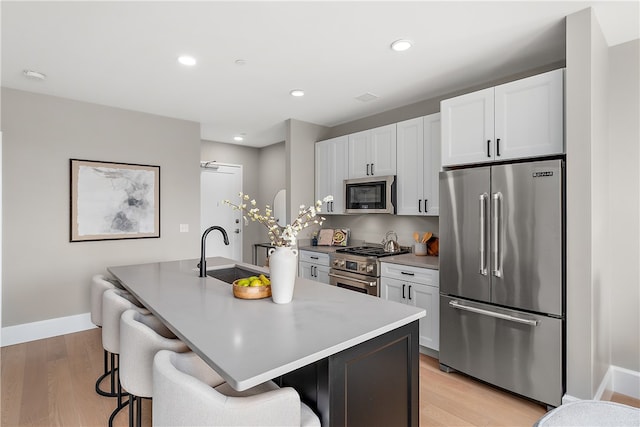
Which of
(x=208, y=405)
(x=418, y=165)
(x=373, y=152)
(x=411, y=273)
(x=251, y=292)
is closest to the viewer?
(x=208, y=405)

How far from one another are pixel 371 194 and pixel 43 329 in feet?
12.5

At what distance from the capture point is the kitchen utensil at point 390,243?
3.85m

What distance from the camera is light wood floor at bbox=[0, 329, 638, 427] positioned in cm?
218

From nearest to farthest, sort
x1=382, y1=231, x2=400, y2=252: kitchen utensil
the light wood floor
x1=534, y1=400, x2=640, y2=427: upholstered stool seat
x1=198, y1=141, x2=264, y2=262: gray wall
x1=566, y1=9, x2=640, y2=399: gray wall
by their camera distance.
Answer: x1=534, y1=400, x2=640, y2=427: upholstered stool seat → x1=566, y1=9, x2=640, y2=399: gray wall → the light wood floor → x1=382, y1=231, x2=400, y2=252: kitchen utensil → x1=198, y1=141, x2=264, y2=262: gray wall

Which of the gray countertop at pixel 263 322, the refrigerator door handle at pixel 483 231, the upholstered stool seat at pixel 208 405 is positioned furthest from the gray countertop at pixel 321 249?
the upholstered stool seat at pixel 208 405

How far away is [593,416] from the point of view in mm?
866

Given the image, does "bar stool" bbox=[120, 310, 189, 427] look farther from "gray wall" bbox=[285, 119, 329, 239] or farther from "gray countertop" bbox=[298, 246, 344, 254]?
"gray wall" bbox=[285, 119, 329, 239]

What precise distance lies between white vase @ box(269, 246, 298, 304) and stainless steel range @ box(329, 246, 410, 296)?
1728 millimetres

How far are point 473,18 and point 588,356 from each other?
7.28 feet

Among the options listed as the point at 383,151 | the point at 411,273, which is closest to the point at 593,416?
the point at 411,273

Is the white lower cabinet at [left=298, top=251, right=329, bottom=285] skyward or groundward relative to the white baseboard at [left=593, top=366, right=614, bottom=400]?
skyward

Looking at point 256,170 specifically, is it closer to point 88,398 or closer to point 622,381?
point 88,398

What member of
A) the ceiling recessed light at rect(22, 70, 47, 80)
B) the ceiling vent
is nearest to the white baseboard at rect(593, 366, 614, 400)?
the ceiling vent

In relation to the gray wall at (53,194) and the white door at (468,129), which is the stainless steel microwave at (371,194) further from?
the gray wall at (53,194)
